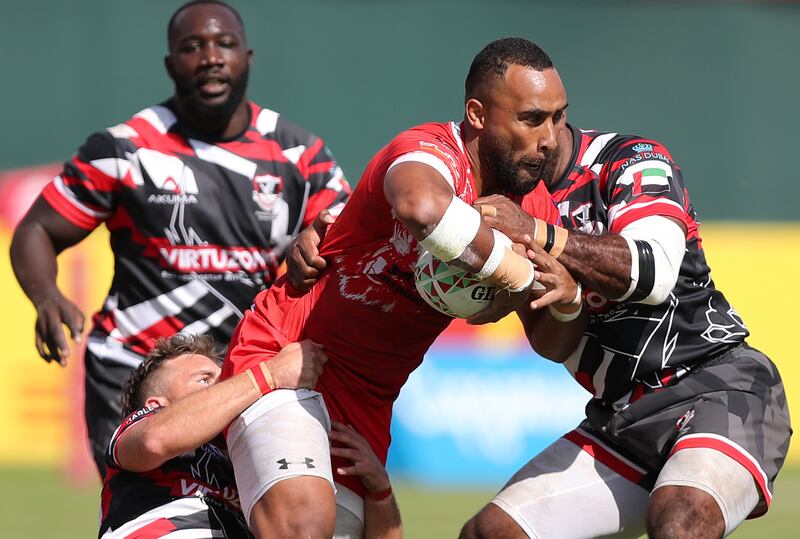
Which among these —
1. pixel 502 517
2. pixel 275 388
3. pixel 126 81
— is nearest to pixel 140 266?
pixel 275 388

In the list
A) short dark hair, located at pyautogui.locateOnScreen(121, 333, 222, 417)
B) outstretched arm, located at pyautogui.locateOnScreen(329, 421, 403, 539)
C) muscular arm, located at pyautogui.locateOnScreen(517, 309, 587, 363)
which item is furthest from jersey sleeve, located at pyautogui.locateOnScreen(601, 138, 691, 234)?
short dark hair, located at pyautogui.locateOnScreen(121, 333, 222, 417)

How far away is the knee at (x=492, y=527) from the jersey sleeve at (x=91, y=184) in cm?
270

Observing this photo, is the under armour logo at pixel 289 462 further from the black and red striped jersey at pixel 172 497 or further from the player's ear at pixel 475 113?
the player's ear at pixel 475 113

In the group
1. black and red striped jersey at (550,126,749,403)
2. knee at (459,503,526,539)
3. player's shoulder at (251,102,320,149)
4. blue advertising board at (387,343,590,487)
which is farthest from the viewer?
blue advertising board at (387,343,590,487)

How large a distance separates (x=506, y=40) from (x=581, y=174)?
0.74 meters

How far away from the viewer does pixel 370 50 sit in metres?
15.9

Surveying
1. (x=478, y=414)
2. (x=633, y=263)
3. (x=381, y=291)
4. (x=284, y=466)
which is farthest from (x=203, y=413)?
(x=478, y=414)

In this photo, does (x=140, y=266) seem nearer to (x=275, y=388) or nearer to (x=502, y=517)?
(x=275, y=388)

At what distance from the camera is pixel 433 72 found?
15.7 m

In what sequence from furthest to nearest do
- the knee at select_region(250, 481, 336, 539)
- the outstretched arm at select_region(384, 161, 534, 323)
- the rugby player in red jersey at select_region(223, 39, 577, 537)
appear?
1. the knee at select_region(250, 481, 336, 539)
2. the rugby player in red jersey at select_region(223, 39, 577, 537)
3. the outstretched arm at select_region(384, 161, 534, 323)

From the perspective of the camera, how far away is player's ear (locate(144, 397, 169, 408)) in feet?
17.4

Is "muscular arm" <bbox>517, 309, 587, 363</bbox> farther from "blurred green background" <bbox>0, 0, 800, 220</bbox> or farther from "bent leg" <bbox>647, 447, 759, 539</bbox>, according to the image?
"blurred green background" <bbox>0, 0, 800, 220</bbox>

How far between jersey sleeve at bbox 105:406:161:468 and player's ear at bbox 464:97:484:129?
1.71 m

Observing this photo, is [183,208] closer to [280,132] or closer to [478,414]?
[280,132]
